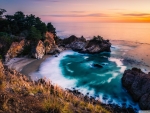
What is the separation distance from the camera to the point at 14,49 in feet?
140

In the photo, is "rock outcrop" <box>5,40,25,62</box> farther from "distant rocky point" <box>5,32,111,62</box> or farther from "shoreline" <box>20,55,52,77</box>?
"shoreline" <box>20,55,52,77</box>

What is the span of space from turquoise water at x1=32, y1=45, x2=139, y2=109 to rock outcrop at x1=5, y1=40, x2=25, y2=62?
28.7 feet

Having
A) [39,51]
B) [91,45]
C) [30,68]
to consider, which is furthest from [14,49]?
[91,45]

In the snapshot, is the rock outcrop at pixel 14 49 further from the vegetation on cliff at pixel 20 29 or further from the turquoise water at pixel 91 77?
the turquoise water at pixel 91 77

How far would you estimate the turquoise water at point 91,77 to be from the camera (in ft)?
77.7

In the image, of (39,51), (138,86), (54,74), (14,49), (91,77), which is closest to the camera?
(138,86)

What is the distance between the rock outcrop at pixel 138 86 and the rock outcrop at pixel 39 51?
25.3 m

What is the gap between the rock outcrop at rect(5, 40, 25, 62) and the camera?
4003 cm

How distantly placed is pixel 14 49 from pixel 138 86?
31767 mm

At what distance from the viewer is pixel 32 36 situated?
154 feet

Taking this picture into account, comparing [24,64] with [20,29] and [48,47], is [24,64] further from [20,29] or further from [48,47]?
[20,29]

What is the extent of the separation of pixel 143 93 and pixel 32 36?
34655 mm

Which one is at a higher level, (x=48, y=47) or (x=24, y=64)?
(x=48, y=47)

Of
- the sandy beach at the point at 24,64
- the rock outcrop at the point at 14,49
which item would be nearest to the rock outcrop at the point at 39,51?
the sandy beach at the point at 24,64
